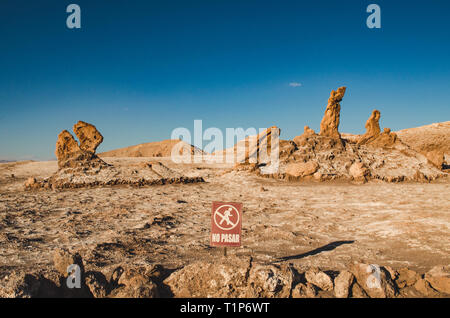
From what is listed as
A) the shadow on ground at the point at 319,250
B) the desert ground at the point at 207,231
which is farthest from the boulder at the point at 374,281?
the shadow on ground at the point at 319,250

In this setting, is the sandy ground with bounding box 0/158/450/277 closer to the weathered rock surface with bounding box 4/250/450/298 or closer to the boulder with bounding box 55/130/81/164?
the weathered rock surface with bounding box 4/250/450/298

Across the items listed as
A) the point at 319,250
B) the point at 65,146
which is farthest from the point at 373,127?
the point at 65,146

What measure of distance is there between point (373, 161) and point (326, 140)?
2990 mm

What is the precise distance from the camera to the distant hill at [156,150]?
43.0 metres

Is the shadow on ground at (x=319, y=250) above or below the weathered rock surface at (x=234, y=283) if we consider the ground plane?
below

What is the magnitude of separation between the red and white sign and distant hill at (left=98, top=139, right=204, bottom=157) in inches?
1457

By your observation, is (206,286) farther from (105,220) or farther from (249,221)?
(105,220)

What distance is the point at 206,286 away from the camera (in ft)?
10.6

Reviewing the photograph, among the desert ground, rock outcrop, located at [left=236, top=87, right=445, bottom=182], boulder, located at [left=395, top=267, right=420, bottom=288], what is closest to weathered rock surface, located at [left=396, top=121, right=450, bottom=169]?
rock outcrop, located at [left=236, top=87, right=445, bottom=182]

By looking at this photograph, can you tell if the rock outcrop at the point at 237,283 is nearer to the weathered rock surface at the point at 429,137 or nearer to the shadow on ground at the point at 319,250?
the shadow on ground at the point at 319,250

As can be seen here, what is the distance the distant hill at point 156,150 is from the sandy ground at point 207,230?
3245 centimetres

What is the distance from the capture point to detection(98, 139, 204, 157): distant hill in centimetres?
4300
